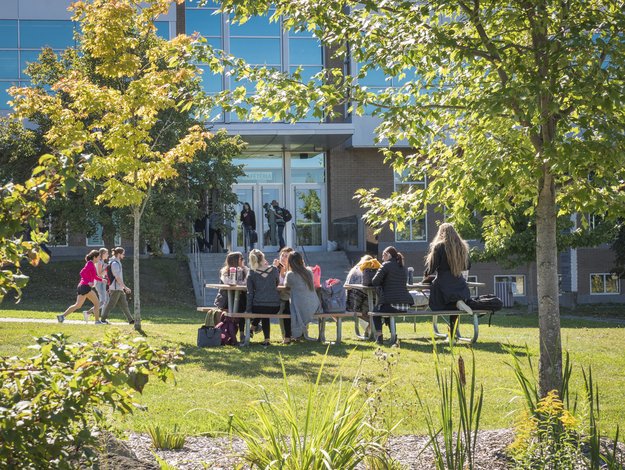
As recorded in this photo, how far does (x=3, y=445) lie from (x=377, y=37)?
4512 millimetres

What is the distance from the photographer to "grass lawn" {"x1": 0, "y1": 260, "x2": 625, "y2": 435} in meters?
7.45

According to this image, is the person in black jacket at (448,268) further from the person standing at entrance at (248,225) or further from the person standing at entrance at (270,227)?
the person standing at entrance at (270,227)

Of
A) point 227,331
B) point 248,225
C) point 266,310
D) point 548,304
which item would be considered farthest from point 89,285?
point 548,304

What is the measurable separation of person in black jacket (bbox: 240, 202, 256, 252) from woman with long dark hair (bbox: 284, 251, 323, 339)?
1801cm

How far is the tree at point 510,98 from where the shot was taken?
6293 mm

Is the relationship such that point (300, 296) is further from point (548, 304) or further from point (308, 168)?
point (308, 168)

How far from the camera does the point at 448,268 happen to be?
13.8m

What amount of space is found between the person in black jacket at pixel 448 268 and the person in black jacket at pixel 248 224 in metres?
18.7

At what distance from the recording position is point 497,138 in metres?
6.86

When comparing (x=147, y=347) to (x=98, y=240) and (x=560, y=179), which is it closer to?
(x=560, y=179)

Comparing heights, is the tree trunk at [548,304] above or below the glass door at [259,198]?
below

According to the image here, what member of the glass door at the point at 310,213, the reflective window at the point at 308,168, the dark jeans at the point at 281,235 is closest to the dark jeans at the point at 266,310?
the dark jeans at the point at 281,235

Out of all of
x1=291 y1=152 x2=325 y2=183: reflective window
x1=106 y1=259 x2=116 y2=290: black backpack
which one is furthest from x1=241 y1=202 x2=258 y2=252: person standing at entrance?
x1=106 y1=259 x2=116 y2=290: black backpack

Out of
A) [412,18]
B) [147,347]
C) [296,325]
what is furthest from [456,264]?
[147,347]
